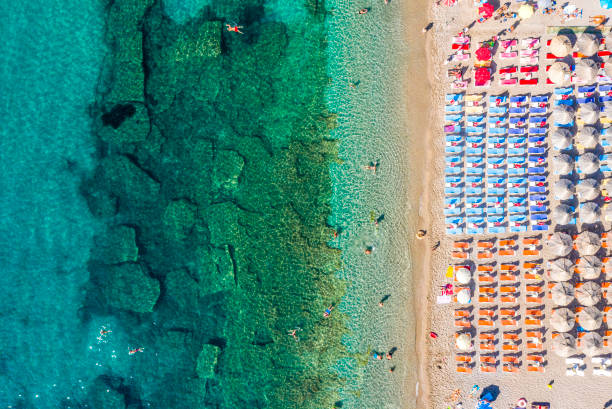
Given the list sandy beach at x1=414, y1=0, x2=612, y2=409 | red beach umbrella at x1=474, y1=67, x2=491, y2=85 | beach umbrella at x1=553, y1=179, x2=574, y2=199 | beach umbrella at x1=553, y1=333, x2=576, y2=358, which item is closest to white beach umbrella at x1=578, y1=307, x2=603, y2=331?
beach umbrella at x1=553, y1=333, x2=576, y2=358

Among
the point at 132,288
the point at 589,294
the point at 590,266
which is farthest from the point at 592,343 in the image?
the point at 132,288

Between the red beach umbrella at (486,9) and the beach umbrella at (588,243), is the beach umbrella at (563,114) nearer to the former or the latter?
the beach umbrella at (588,243)

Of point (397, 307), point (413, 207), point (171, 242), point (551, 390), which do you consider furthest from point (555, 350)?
point (171, 242)

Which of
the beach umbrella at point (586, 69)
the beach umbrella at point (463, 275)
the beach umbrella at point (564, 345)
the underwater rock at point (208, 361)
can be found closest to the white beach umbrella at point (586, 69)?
the beach umbrella at point (586, 69)

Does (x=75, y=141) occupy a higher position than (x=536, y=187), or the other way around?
(x=75, y=141)

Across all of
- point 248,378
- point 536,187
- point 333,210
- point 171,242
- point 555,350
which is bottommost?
point 248,378

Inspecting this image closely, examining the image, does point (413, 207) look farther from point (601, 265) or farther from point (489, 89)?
point (601, 265)

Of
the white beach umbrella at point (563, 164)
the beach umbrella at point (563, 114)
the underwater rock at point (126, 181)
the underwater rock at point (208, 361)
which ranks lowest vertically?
the underwater rock at point (208, 361)
